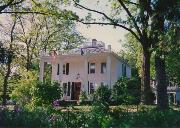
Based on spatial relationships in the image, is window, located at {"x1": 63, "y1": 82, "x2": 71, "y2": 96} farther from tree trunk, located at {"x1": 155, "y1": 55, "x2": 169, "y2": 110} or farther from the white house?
tree trunk, located at {"x1": 155, "y1": 55, "x2": 169, "y2": 110}

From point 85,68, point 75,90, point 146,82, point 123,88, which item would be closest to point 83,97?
point 123,88

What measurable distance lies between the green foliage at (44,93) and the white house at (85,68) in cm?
951

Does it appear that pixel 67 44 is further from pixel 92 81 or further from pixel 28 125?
pixel 28 125

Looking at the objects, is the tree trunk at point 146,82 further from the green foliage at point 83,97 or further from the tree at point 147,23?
the green foliage at point 83,97

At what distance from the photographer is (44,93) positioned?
120ft

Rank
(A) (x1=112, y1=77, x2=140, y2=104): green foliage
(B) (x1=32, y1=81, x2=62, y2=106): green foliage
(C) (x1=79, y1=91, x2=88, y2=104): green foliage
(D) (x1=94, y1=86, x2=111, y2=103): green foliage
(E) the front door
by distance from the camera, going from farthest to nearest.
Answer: (E) the front door
(C) (x1=79, y1=91, x2=88, y2=104): green foliage
(D) (x1=94, y1=86, x2=111, y2=103): green foliage
(A) (x1=112, y1=77, x2=140, y2=104): green foliage
(B) (x1=32, y1=81, x2=62, y2=106): green foliage

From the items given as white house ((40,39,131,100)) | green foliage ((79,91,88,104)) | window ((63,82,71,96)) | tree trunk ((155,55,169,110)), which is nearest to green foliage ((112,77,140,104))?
green foliage ((79,91,88,104))

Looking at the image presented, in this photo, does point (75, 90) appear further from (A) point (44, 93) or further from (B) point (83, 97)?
(A) point (44, 93)

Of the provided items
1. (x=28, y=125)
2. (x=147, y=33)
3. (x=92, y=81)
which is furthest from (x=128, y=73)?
(x=28, y=125)

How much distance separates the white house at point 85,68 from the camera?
154ft

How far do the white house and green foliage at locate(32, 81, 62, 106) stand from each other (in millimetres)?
9509

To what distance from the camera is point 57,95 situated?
37938mm

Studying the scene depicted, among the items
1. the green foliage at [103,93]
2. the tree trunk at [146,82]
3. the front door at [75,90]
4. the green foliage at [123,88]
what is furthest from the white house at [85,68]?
the tree trunk at [146,82]

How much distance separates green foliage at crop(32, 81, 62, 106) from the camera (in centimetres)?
3609
